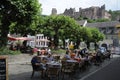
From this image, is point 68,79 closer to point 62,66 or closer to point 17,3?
point 62,66

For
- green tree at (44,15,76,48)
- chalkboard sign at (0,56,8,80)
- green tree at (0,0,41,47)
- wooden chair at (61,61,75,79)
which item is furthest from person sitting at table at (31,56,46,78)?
green tree at (44,15,76,48)

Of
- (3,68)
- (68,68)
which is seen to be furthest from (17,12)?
(3,68)

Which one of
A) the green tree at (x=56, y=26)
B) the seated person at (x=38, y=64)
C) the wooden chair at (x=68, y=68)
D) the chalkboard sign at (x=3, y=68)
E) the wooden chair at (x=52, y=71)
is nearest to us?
the chalkboard sign at (x=3, y=68)

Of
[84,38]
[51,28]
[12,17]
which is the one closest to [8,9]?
[12,17]

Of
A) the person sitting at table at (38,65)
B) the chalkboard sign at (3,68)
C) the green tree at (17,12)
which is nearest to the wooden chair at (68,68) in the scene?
the person sitting at table at (38,65)

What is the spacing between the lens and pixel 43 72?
1923cm

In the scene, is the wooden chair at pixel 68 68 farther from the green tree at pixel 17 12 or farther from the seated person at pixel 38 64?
the green tree at pixel 17 12

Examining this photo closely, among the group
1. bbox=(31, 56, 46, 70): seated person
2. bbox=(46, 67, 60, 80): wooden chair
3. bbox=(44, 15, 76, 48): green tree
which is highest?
bbox=(44, 15, 76, 48): green tree

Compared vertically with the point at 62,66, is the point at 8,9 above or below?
above

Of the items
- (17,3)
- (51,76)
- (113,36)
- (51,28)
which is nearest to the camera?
(51,76)

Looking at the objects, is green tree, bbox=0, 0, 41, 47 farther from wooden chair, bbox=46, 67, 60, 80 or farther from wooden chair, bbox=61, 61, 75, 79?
wooden chair, bbox=46, 67, 60, 80

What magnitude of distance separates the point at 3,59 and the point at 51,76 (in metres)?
5.61

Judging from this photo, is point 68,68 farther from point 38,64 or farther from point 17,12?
point 17,12

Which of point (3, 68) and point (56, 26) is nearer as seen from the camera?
point (3, 68)
